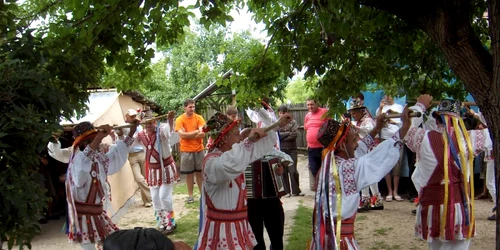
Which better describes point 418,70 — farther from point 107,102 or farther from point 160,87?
point 160,87

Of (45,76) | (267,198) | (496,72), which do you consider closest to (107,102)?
(267,198)

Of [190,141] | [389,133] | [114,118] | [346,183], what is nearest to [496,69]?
[346,183]

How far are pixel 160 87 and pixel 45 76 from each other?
15.1 metres

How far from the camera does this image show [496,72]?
3477mm

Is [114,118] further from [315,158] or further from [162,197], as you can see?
[315,158]

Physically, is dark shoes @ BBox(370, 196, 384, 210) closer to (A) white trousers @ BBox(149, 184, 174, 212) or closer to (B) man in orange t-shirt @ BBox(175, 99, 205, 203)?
(B) man in orange t-shirt @ BBox(175, 99, 205, 203)

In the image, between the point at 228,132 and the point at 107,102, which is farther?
the point at 107,102

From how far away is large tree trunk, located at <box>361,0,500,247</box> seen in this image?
138 inches

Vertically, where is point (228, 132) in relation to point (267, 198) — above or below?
above

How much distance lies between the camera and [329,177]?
4.37 meters

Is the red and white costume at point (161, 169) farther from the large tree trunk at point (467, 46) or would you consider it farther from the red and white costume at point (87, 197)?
the large tree trunk at point (467, 46)

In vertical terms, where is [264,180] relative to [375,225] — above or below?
above

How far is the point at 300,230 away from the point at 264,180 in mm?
2580

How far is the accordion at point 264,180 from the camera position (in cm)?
584
